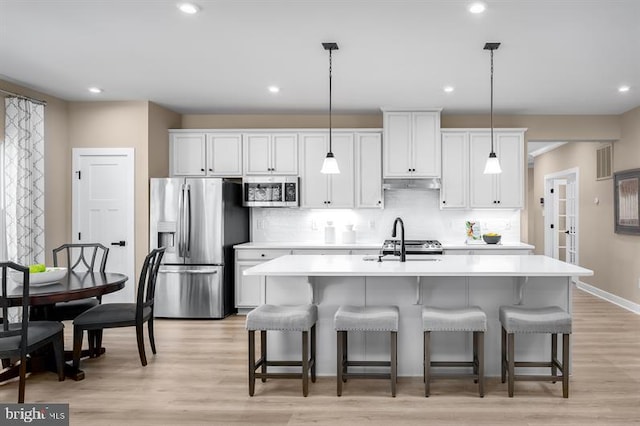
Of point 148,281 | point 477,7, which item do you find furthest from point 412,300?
point 148,281

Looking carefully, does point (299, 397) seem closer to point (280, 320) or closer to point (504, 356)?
point (280, 320)

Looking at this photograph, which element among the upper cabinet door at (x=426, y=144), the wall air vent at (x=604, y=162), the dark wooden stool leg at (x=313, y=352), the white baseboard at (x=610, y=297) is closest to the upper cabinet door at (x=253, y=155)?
the upper cabinet door at (x=426, y=144)

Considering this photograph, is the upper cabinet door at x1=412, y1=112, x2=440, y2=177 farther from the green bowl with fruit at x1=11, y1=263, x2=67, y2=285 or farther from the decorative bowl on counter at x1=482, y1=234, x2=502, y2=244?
the green bowl with fruit at x1=11, y1=263, x2=67, y2=285

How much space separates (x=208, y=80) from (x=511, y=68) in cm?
293

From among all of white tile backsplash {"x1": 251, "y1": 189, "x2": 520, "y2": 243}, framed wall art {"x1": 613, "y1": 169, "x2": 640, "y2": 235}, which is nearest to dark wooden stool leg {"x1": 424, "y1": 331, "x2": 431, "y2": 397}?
white tile backsplash {"x1": 251, "y1": 189, "x2": 520, "y2": 243}

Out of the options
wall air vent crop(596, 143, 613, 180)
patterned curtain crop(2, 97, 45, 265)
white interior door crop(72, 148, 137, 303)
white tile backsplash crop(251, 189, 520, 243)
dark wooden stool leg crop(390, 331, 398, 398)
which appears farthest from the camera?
wall air vent crop(596, 143, 613, 180)

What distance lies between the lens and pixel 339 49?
371 centimetres

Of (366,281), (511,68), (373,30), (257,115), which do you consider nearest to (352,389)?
(366,281)

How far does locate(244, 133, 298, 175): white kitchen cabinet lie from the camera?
19.3 feet

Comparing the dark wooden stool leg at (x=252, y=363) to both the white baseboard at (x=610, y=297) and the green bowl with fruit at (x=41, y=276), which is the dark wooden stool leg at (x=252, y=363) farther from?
the white baseboard at (x=610, y=297)

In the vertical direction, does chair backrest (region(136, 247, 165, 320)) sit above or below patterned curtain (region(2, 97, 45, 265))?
below

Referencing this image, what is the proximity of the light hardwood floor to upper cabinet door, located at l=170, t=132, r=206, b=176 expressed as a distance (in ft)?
8.48

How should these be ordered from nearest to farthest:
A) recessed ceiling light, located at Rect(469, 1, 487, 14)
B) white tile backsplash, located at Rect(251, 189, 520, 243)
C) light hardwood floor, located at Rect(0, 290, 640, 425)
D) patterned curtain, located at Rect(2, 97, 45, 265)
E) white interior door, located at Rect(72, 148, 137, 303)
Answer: light hardwood floor, located at Rect(0, 290, 640, 425)
recessed ceiling light, located at Rect(469, 1, 487, 14)
patterned curtain, located at Rect(2, 97, 45, 265)
white interior door, located at Rect(72, 148, 137, 303)
white tile backsplash, located at Rect(251, 189, 520, 243)

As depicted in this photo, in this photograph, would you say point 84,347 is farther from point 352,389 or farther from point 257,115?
point 257,115
